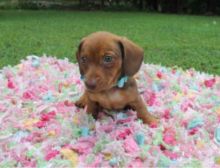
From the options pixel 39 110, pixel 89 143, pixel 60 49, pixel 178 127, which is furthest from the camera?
pixel 60 49

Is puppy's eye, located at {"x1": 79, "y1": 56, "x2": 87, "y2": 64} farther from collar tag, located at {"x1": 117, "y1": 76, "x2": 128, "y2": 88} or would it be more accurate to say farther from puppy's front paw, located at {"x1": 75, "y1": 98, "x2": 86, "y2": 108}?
puppy's front paw, located at {"x1": 75, "y1": 98, "x2": 86, "y2": 108}

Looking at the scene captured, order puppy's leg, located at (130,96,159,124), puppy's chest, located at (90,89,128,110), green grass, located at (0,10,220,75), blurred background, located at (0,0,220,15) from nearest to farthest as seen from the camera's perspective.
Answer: puppy's chest, located at (90,89,128,110) < puppy's leg, located at (130,96,159,124) < green grass, located at (0,10,220,75) < blurred background, located at (0,0,220,15)

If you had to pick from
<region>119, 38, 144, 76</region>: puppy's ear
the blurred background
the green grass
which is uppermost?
<region>119, 38, 144, 76</region>: puppy's ear

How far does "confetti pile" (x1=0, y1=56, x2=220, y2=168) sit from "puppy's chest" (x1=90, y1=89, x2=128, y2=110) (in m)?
0.16

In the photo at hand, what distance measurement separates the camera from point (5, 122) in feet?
12.3

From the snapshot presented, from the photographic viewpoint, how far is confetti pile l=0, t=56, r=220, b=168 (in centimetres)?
317

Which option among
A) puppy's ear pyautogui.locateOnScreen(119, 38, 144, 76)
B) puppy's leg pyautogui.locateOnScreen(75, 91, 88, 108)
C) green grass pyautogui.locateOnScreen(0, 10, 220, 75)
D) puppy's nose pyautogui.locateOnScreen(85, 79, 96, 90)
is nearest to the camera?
puppy's nose pyautogui.locateOnScreen(85, 79, 96, 90)

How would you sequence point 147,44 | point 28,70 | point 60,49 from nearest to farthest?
point 28,70
point 60,49
point 147,44

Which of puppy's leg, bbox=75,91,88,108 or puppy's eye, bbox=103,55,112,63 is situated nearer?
puppy's eye, bbox=103,55,112,63

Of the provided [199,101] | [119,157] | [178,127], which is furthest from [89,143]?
[199,101]

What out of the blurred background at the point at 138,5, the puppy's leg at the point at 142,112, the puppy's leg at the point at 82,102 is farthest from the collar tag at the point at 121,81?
the blurred background at the point at 138,5

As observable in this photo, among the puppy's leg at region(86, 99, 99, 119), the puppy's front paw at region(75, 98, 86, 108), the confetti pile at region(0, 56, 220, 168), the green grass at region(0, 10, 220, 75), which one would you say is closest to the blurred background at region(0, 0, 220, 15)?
the green grass at region(0, 10, 220, 75)

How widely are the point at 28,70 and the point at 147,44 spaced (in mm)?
3963

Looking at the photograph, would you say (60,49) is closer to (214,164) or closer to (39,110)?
(39,110)
